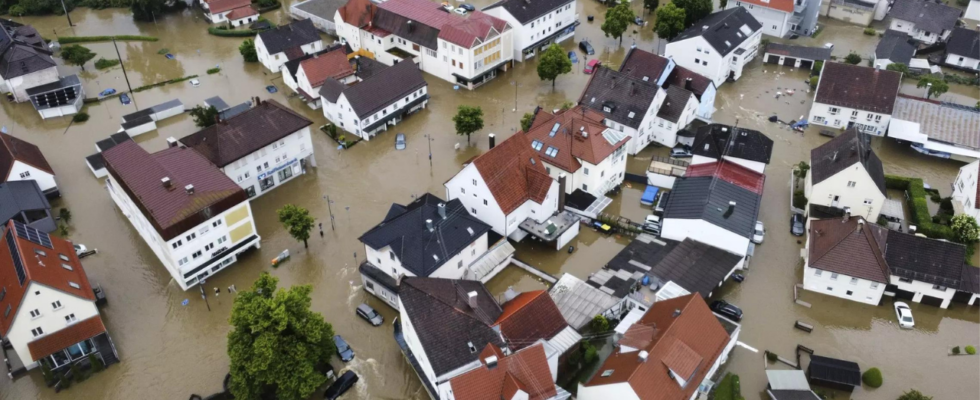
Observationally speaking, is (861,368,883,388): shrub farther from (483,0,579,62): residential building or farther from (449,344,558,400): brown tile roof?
(483,0,579,62): residential building

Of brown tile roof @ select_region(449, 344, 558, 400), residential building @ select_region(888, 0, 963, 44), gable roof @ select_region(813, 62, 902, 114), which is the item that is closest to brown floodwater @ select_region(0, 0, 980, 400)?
gable roof @ select_region(813, 62, 902, 114)

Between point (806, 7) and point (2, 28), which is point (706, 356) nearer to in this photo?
point (806, 7)

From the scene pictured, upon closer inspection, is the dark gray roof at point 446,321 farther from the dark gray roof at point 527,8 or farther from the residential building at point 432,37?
the dark gray roof at point 527,8

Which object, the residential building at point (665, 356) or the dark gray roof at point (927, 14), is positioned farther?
the dark gray roof at point (927, 14)

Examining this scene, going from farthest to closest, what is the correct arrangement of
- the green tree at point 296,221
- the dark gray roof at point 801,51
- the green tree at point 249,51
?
1. the green tree at point 249,51
2. the dark gray roof at point 801,51
3. the green tree at point 296,221

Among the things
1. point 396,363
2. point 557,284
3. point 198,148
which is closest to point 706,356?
point 557,284

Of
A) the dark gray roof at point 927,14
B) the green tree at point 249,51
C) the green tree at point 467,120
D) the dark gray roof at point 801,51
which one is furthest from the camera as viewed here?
the dark gray roof at point 927,14

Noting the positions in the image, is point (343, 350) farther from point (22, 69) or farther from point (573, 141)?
point (22, 69)

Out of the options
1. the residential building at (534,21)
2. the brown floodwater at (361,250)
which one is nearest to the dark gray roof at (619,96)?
the brown floodwater at (361,250)
